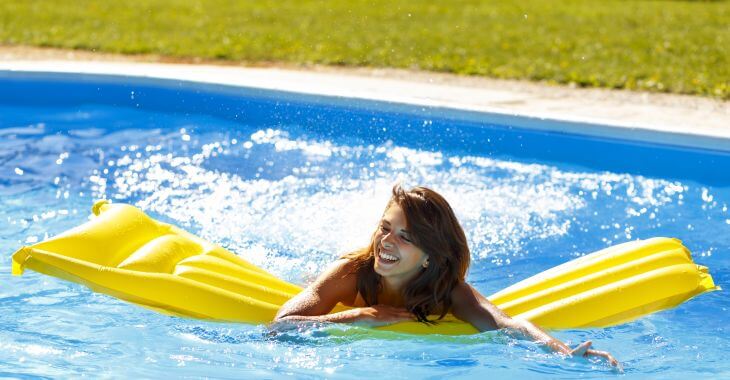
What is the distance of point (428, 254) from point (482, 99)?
3712 mm

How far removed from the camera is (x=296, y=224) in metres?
5.75

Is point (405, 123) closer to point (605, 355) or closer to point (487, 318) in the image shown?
point (487, 318)

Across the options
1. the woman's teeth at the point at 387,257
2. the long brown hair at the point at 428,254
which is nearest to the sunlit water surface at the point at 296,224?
the long brown hair at the point at 428,254

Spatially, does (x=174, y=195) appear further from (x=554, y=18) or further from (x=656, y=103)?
(x=554, y=18)

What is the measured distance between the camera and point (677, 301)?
4.40 metres

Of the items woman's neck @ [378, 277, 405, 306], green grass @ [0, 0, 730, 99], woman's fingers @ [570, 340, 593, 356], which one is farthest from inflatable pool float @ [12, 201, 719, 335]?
green grass @ [0, 0, 730, 99]

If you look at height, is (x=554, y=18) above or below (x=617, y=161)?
above

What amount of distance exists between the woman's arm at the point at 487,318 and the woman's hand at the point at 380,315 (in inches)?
6.8

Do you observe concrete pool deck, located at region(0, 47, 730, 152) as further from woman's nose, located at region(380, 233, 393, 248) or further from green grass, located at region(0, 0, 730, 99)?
woman's nose, located at region(380, 233, 393, 248)

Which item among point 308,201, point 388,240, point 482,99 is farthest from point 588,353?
point 482,99

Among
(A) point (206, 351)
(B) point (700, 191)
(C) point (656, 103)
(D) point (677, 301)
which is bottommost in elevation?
(A) point (206, 351)

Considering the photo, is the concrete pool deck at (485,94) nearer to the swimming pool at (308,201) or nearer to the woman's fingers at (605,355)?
the swimming pool at (308,201)

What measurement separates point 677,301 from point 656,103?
134 inches

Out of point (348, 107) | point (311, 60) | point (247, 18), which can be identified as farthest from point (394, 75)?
point (247, 18)
